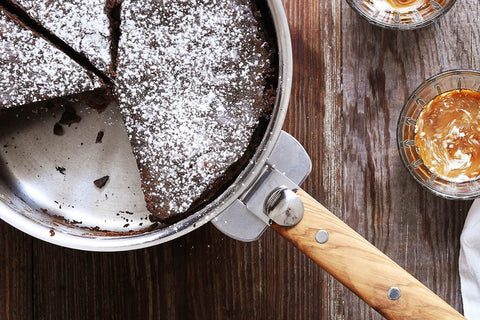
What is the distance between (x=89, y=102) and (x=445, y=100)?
104cm

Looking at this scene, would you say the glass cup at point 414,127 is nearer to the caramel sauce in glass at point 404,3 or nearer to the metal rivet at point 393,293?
the caramel sauce in glass at point 404,3

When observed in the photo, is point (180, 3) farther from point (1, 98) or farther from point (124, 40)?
point (1, 98)

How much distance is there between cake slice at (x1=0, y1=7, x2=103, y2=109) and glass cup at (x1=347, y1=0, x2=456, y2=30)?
774 mm

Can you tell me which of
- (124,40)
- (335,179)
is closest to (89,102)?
(124,40)

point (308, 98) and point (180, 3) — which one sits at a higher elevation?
point (180, 3)

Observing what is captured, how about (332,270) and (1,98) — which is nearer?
(332,270)

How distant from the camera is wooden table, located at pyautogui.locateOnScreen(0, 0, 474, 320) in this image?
161 cm

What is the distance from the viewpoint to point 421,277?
1629mm

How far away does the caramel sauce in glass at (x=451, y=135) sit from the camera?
1.55 metres

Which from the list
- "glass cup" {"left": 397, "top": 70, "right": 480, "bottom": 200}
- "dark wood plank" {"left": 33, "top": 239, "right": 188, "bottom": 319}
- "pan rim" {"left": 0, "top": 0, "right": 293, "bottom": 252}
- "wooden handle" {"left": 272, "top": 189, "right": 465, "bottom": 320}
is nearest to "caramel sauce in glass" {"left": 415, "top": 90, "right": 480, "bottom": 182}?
"glass cup" {"left": 397, "top": 70, "right": 480, "bottom": 200}

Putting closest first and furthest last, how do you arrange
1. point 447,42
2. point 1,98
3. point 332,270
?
point 332,270 < point 1,98 < point 447,42

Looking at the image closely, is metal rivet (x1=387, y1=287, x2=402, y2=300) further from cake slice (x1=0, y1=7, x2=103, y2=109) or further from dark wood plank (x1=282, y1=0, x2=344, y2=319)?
cake slice (x1=0, y1=7, x2=103, y2=109)

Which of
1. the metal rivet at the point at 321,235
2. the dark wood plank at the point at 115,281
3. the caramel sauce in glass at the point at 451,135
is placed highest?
the caramel sauce in glass at the point at 451,135

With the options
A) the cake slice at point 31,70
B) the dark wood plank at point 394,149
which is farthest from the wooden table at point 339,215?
the cake slice at point 31,70
